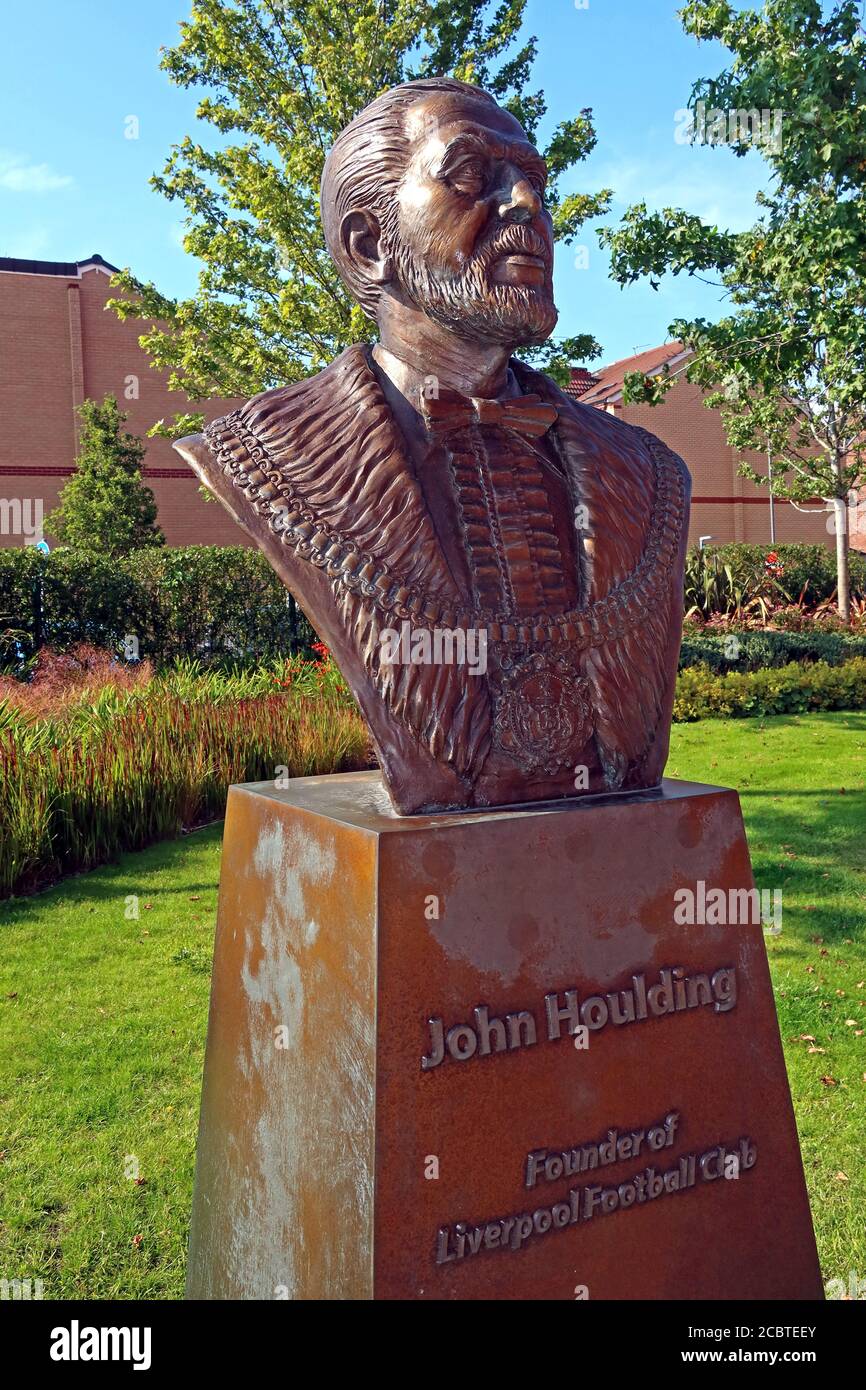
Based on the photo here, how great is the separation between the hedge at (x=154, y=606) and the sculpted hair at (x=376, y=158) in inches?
310

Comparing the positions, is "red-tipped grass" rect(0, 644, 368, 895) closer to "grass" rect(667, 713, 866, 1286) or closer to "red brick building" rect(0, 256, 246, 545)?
"grass" rect(667, 713, 866, 1286)

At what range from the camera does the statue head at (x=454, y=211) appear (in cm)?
227

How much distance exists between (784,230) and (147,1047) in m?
6.37

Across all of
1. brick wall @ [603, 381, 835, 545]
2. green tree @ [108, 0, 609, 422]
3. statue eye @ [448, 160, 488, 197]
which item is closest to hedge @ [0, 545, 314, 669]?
green tree @ [108, 0, 609, 422]

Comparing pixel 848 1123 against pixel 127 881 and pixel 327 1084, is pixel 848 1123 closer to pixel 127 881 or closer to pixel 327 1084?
pixel 327 1084

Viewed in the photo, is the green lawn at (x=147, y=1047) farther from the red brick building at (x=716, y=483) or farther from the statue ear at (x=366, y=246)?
the red brick building at (x=716, y=483)

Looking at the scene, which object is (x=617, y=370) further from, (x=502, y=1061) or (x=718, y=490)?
(x=502, y=1061)

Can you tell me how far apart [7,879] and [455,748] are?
4.42m

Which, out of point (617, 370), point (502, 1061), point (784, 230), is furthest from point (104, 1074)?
point (617, 370)

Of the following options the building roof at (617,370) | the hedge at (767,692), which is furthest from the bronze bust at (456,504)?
the building roof at (617,370)

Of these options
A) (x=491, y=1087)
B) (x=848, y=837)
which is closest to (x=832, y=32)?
(x=848, y=837)

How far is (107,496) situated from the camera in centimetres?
2109

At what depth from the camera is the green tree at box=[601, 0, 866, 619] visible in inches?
274

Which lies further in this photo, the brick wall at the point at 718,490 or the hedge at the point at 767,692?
the brick wall at the point at 718,490
